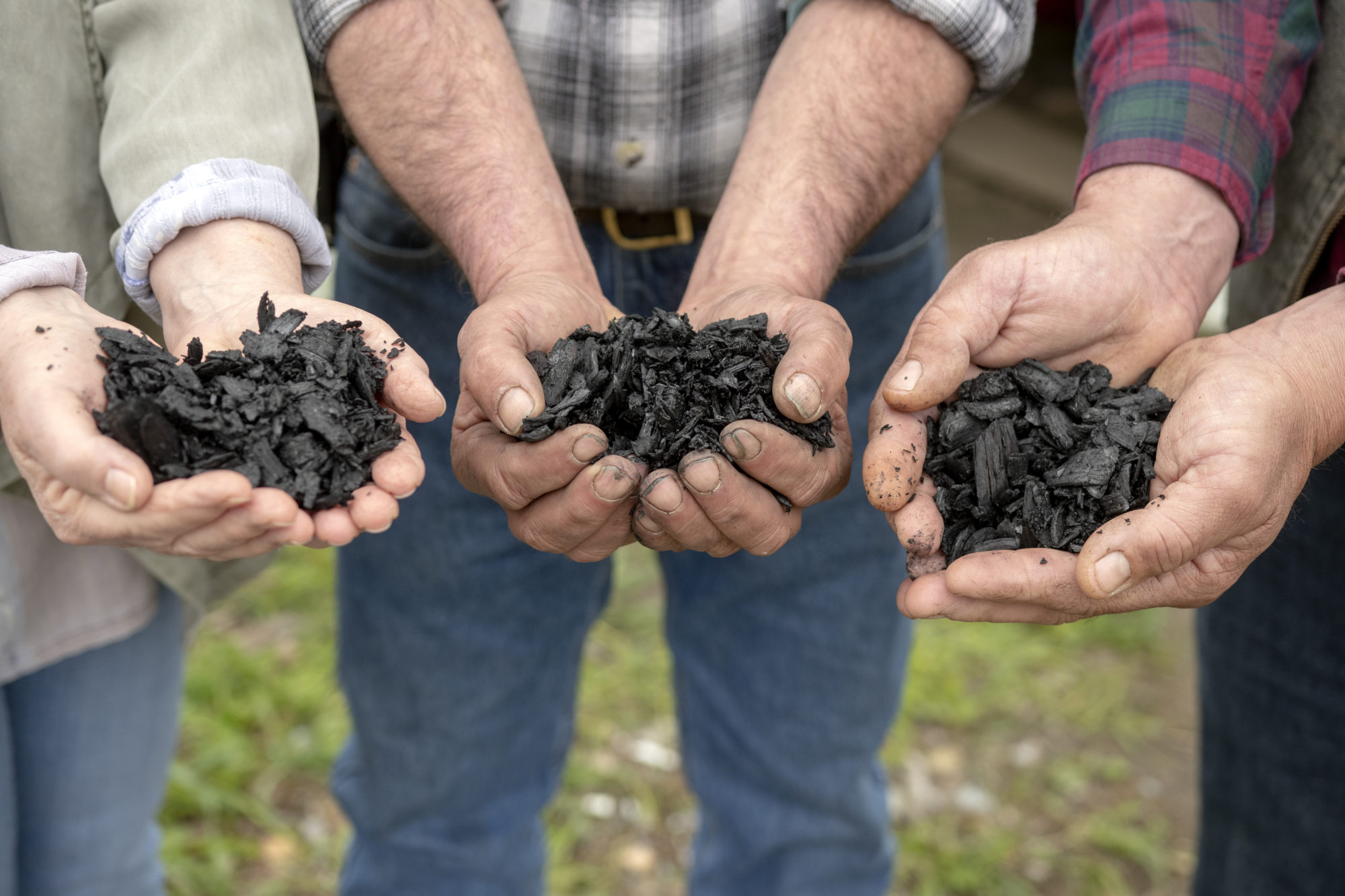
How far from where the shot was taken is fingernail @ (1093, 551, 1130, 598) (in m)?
1.87

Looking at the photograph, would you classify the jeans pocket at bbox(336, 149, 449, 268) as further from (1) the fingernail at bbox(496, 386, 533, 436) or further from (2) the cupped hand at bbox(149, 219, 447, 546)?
(1) the fingernail at bbox(496, 386, 533, 436)

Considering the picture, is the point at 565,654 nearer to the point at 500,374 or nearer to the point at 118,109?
the point at 500,374

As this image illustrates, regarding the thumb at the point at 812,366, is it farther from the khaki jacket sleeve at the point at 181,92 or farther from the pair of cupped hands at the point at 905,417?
the khaki jacket sleeve at the point at 181,92

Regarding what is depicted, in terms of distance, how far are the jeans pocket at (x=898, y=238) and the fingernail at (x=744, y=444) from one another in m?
0.76

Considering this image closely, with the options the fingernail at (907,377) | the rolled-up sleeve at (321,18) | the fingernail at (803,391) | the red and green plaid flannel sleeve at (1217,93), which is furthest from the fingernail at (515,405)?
the red and green plaid flannel sleeve at (1217,93)

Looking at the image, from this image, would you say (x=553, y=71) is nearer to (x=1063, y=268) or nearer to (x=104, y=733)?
(x=1063, y=268)

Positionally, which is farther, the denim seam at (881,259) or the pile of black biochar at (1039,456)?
the denim seam at (881,259)

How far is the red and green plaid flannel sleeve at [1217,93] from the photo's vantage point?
223 cm

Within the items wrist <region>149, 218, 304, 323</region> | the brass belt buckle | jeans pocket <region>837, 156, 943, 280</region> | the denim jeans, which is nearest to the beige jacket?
wrist <region>149, 218, 304, 323</region>

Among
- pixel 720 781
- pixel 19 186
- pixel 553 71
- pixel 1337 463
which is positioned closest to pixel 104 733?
pixel 19 186

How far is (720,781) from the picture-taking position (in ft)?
9.73

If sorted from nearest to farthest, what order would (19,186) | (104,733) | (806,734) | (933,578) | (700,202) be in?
(19,186) < (933,578) < (104,733) < (700,202) < (806,734)

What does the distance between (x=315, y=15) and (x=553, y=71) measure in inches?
20.7

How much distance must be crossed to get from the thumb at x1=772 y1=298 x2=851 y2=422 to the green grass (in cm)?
240
